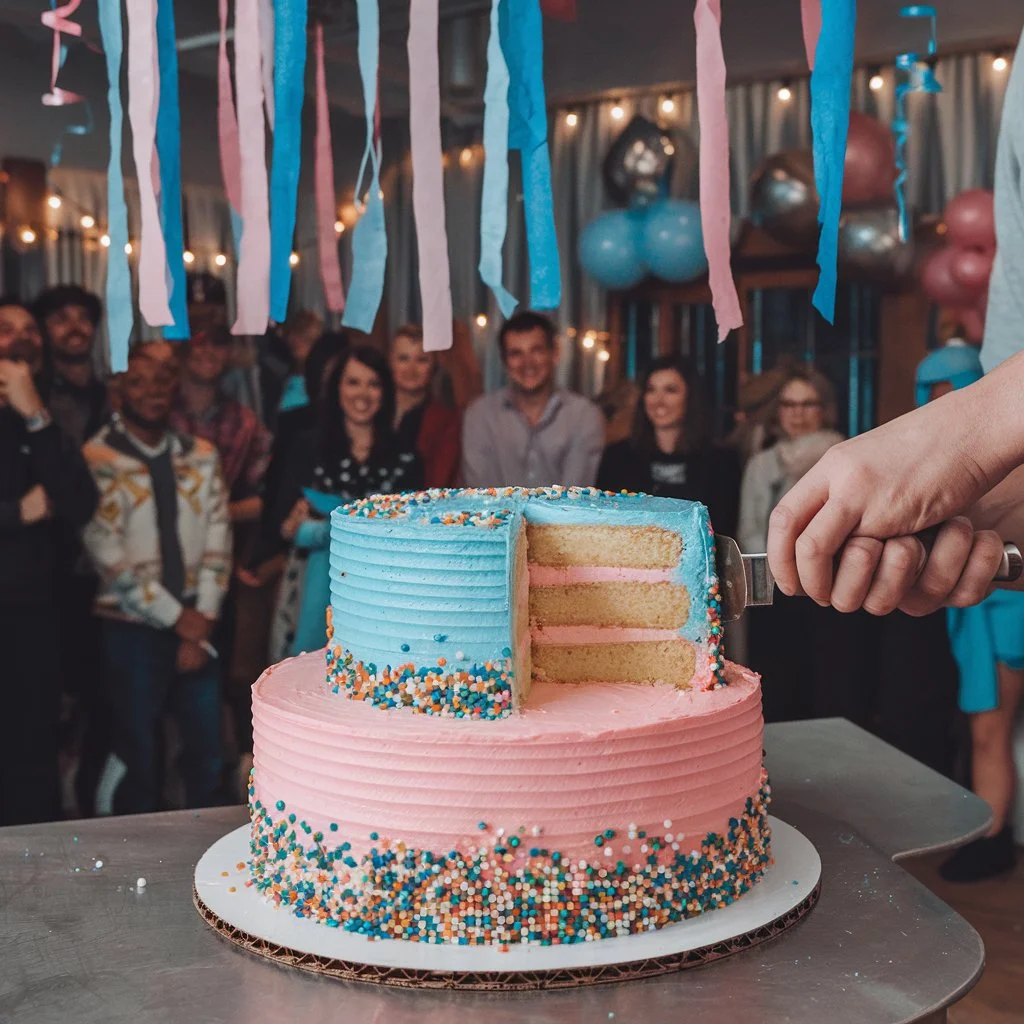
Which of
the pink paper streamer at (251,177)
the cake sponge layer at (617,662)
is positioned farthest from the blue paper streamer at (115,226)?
the cake sponge layer at (617,662)

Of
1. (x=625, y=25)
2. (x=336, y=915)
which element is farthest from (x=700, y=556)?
(x=625, y=25)

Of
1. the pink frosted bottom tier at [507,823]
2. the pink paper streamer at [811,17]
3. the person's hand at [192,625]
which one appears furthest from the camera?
the person's hand at [192,625]

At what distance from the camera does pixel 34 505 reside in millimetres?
4020

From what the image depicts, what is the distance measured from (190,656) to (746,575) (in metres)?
2.96

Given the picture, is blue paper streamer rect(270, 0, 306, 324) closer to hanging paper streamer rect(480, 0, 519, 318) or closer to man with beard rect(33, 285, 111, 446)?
hanging paper streamer rect(480, 0, 519, 318)

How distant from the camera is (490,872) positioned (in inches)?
69.0

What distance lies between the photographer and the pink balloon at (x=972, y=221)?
4574 millimetres

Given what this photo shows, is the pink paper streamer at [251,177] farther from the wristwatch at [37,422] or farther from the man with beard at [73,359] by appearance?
the man with beard at [73,359]

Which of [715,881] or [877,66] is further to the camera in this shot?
[877,66]

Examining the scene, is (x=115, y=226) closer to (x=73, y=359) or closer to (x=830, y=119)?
(x=830, y=119)

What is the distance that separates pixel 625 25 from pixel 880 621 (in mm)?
2467

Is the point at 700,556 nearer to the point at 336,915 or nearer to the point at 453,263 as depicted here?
the point at 336,915

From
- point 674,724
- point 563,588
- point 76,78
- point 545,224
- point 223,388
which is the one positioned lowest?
point 674,724

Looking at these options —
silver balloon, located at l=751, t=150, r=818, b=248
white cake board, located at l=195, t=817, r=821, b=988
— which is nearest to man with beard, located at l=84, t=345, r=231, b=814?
silver balloon, located at l=751, t=150, r=818, b=248
